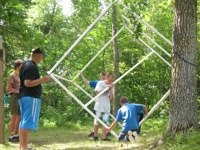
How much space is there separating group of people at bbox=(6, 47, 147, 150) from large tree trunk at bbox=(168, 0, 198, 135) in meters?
1.15

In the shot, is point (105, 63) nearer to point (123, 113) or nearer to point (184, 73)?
point (123, 113)

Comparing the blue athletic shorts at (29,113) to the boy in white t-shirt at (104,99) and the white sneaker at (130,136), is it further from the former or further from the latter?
the boy in white t-shirt at (104,99)

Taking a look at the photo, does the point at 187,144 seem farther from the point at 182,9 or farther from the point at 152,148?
the point at 182,9

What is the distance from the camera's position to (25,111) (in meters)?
4.55

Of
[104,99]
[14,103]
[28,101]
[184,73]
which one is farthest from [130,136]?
[14,103]

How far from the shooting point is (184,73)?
4547mm

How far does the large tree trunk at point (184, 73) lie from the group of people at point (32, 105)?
115 centimetres

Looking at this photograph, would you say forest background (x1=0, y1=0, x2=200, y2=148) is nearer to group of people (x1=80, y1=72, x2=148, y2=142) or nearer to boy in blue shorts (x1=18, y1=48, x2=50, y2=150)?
group of people (x1=80, y1=72, x2=148, y2=142)

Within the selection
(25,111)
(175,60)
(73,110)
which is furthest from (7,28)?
(73,110)

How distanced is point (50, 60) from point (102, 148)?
47.4 ft

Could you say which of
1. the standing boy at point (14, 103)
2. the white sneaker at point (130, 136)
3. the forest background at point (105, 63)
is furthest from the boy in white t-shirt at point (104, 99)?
the forest background at point (105, 63)

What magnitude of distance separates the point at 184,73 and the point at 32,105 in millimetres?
1964

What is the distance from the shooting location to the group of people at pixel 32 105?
4527 millimetres

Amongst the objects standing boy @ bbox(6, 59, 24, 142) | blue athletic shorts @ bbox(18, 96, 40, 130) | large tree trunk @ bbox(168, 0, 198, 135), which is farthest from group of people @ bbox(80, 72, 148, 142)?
blue athletic shorts @ bbox(18, 96, 40, 130)
